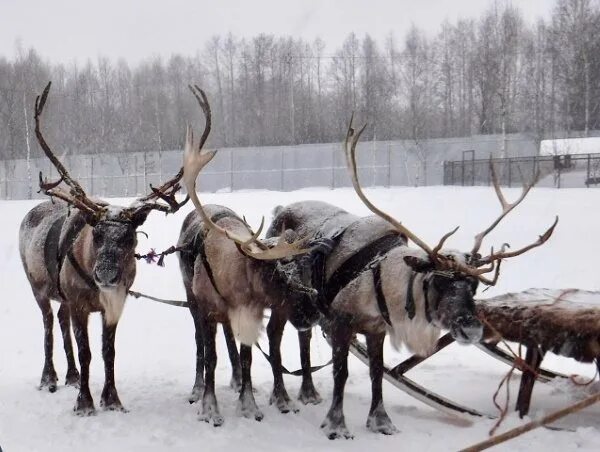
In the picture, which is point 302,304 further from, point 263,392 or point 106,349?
point 106,349

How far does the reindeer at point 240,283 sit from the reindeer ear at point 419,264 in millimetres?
981

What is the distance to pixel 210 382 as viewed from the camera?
18.7 ft

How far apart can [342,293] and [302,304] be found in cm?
49

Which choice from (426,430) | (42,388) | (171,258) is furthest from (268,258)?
(171,258)

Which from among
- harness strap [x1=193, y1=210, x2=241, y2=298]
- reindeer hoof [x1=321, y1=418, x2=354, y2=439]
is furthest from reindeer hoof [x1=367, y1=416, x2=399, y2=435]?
harness strap [x1=193, y1=210, x2=241, y2=298]

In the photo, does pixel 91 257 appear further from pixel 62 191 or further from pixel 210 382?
pixel 210 382

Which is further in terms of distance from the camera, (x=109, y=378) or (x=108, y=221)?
(x=109, y=378)

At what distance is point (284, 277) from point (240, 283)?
407mm

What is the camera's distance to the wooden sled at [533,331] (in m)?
4.81

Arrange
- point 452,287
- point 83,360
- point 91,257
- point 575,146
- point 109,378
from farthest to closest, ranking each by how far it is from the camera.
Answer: point 575,146
point 109,378
point 83,360
point 91,257
point 452,287

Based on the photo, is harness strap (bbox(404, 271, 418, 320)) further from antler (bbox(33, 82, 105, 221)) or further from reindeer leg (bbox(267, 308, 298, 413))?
antler (bbox(33, 82, 105, 221))

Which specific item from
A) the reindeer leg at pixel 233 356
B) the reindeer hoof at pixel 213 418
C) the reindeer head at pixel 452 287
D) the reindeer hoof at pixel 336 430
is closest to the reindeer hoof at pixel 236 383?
the reindeer leg at pixel 233 356

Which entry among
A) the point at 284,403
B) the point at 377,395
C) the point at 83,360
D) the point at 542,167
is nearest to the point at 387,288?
the point at 377,395

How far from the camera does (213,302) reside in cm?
577
